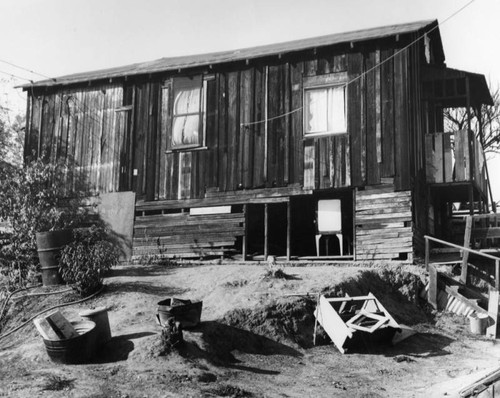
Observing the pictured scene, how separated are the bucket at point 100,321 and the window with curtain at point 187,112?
29.5ft

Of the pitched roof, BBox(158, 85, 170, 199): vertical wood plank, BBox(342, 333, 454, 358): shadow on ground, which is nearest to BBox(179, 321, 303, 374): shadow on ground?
BBox(342, 333, 454, 358): shadow on ground

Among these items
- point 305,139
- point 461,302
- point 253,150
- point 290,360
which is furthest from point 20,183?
point 461,302

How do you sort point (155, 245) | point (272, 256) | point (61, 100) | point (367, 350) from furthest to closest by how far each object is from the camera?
point (61, 100)
point (155, 245)
point (272, 256)
point (367, 350)

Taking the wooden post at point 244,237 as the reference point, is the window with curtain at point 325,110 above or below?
above

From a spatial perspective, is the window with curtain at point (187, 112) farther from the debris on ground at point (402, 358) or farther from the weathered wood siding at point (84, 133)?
the debris on ground at point (402, 358)

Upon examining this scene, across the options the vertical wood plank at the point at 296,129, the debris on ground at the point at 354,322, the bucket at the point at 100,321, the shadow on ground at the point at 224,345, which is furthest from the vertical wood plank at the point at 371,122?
the bucket at the point at 100,321

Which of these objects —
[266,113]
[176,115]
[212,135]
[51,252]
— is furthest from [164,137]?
[51,252]

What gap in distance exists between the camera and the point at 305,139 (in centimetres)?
1780

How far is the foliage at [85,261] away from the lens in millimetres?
13941

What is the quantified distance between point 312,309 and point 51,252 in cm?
679

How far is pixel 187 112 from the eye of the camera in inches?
764

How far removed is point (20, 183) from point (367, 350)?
12123 millimetres

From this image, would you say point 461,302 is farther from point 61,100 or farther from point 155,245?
point 61,100

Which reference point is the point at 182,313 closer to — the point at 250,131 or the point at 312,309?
the point at 312,309
